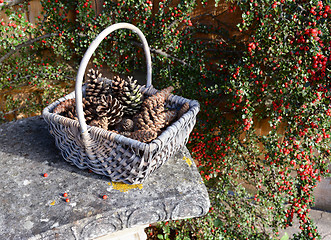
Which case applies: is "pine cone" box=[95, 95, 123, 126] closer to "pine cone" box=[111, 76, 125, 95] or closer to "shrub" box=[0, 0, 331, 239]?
"pine cone" box=[111, 76, 125, 95]

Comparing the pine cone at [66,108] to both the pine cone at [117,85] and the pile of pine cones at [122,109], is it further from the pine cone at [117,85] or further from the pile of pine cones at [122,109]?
the pine cone at [117,85]

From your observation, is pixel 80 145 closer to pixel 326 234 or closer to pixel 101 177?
pixel 101 177

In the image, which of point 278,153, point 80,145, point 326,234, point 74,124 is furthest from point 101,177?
point 326,234

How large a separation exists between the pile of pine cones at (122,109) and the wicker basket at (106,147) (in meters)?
0.11

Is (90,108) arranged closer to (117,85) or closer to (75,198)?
(117,85)

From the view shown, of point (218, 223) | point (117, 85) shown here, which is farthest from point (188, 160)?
point (218, 223)

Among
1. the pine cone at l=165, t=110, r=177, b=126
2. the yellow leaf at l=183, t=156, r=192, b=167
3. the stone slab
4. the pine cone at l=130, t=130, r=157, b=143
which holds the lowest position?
the stone slab

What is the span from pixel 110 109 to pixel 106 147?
12.0 inches

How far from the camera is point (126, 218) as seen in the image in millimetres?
1073

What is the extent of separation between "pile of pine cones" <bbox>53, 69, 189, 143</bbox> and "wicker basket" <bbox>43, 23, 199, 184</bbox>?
0.11 metres

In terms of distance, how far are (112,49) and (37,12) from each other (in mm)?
829

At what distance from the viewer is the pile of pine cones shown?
1311mm

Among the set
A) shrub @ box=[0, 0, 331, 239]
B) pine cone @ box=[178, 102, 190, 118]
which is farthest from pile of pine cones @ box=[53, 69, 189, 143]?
shrub @ box=[0, 0, 331, 239]

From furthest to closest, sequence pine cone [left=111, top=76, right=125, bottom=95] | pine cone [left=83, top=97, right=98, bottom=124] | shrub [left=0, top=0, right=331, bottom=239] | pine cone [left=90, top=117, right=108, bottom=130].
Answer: shrub [left=0, top=0, right=331, bottom=239], pine cone [left=111, top=76, right=125, bottom=95], pine cone [left=83, top=97, right=98, bottom=124], pine cone [left=90, top=117, right=108, bottom=130]
